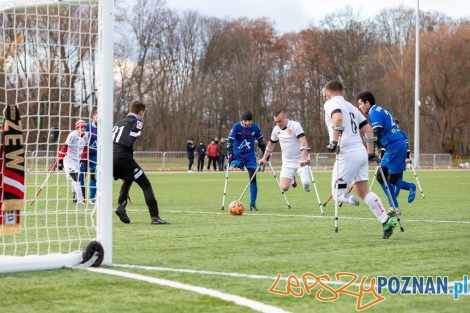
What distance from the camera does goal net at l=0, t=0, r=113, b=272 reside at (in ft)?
26.5

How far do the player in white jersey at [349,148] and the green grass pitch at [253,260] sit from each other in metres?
0.56

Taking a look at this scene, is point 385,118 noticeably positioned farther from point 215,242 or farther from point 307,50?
point 307,50

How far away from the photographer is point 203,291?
6.59m

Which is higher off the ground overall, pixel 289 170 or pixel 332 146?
pixel 332 146

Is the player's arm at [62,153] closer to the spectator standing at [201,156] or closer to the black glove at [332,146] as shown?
the black glove at [332,146]

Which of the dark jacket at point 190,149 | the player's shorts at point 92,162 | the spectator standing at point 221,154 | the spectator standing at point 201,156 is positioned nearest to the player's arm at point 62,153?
the player's shorts at point 92,162

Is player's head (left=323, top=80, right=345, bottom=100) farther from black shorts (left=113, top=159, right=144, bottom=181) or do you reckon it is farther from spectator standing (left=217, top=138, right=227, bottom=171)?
spectator standing (left=217, top=138, right=227, bottom=171)

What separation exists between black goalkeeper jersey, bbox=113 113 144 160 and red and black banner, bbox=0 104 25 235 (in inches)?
203

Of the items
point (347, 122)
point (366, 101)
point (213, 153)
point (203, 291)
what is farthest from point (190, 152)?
point (203, 291)

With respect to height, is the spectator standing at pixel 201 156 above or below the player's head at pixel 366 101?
below

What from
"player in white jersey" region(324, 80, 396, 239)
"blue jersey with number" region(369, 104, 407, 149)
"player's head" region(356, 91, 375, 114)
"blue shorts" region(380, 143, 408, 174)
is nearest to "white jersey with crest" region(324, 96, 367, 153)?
"player in white jersey" region(324, 80, 396, 239)

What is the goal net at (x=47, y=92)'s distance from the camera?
809 centimetres

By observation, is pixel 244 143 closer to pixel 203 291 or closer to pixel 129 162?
pixel 129 162

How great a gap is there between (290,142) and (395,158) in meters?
3.13
